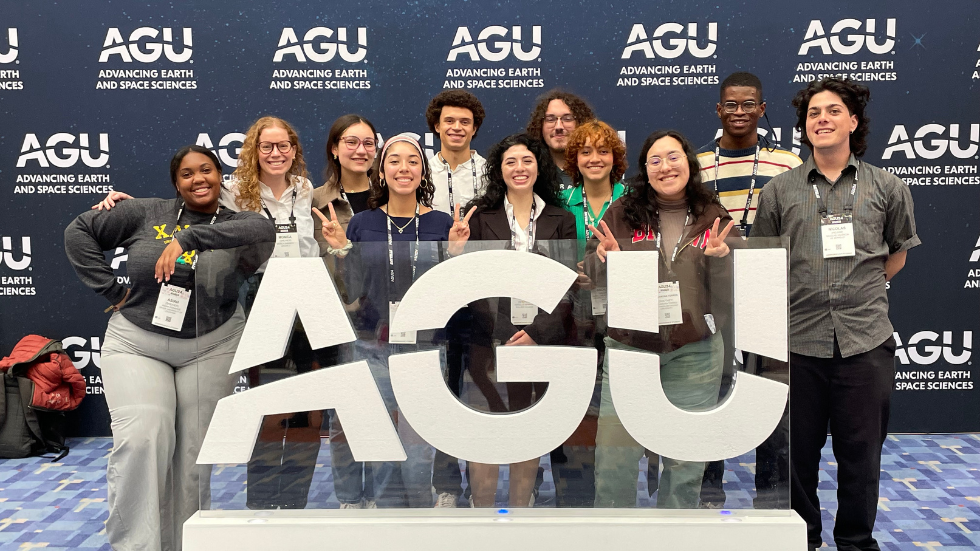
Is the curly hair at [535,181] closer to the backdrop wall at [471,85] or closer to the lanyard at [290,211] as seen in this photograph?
the lanyard at [290,211]

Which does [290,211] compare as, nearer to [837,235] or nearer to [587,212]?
[587,212]

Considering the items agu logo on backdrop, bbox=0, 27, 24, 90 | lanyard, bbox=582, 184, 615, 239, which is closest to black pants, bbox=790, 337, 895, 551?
lanyard, bbox=582, 184, 615, 239

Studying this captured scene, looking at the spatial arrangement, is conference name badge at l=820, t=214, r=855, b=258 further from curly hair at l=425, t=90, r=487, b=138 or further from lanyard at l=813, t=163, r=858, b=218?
curly hair at l=425, t=90, r=487, b=138

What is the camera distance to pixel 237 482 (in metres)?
1.99

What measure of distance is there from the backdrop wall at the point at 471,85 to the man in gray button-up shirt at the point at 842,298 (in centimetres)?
163

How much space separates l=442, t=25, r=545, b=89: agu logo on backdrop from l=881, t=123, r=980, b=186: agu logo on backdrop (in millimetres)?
2079

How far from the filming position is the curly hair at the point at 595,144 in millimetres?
2844

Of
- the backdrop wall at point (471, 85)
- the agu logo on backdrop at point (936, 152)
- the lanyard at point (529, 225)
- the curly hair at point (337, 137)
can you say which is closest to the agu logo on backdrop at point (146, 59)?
the backdrop wall at point (471, 85)

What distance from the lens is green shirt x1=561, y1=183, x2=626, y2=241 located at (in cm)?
286

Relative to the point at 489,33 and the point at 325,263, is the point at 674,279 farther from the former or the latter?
the point at 489,33

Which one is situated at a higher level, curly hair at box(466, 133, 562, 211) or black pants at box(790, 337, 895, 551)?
curly hair at box(466, 133, 562, 211)

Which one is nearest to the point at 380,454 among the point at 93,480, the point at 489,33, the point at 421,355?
the point at 421,355

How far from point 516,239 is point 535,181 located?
0.34 m

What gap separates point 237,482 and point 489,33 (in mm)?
2958
